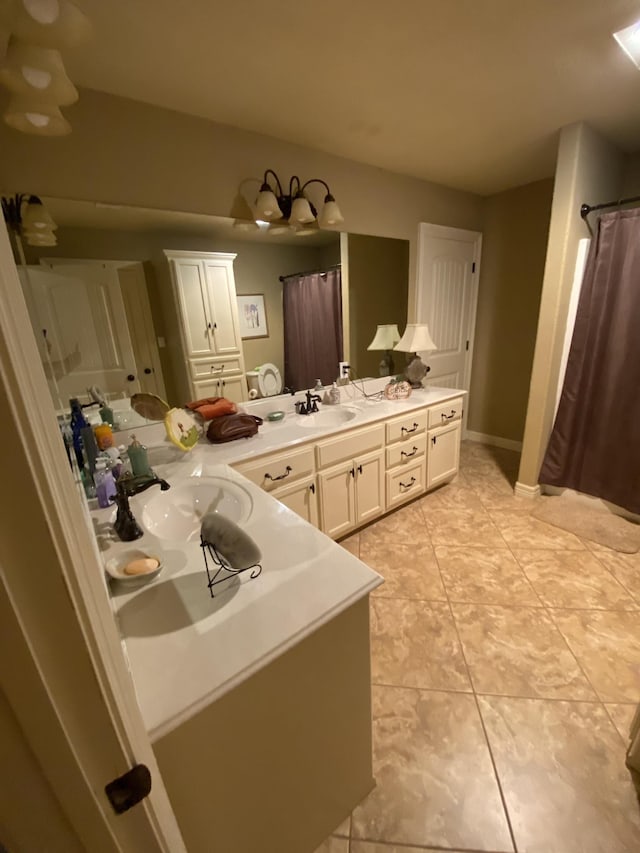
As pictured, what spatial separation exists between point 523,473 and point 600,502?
1.62ft

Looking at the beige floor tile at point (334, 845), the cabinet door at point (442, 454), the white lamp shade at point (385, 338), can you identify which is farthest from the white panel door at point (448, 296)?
the beige floor tile at point (334, 845)

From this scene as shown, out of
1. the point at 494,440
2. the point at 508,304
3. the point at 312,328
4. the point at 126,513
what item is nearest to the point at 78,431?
the point at 126,513

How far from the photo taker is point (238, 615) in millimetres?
779

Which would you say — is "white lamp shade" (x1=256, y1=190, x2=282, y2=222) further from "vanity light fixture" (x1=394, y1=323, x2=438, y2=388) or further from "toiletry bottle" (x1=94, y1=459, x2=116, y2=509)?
"toiletry bottle" (x1=94, y1=459, x2=116, y2=509)

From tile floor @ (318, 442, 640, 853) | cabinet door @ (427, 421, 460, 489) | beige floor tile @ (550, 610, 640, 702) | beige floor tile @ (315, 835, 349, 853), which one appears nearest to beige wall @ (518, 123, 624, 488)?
cabinet door @ (427, 421, 460, 489)

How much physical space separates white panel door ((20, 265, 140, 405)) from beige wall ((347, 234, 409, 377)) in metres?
1.52

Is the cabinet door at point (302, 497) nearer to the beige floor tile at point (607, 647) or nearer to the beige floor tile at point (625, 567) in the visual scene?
the beige floor tile at point (607, 647)

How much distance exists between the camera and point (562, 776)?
113 centimetres

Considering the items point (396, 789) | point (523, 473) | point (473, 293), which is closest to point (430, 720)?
point (396, 789)

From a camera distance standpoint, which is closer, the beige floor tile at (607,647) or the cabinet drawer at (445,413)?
the beige floor tile at (607,647)

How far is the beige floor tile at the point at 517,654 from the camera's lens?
1388mm

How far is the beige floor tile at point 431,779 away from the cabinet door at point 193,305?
182 centimetres

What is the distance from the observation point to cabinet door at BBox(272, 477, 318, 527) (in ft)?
6.05

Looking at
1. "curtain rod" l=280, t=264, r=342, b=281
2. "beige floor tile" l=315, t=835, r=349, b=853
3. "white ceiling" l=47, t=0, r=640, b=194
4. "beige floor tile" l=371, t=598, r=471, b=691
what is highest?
"white ceiling" l=47, t=0, r=640, b=194
